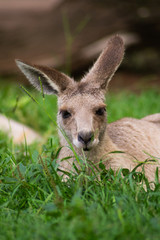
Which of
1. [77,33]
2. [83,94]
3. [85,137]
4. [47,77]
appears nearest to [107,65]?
[83,94]

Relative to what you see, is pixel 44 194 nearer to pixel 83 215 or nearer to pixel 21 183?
pixel 21 183

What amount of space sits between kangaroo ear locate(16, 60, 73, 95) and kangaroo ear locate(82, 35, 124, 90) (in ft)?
0.80

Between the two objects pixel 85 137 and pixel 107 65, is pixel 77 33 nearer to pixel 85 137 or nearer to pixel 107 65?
pixel 107 65

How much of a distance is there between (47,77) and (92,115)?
24.3 inches

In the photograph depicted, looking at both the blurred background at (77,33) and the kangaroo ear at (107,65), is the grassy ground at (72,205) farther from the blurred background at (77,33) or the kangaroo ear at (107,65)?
the blurred background at (77,33)

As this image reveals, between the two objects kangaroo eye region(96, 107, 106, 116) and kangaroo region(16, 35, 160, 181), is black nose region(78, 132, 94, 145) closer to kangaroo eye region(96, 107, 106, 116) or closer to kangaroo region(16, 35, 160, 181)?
kangaroo region(16, 35, 160, 181)

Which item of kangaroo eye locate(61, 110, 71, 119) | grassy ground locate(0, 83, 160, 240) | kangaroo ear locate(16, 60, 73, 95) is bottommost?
grassy ground locate(0, 83, 160, 240)

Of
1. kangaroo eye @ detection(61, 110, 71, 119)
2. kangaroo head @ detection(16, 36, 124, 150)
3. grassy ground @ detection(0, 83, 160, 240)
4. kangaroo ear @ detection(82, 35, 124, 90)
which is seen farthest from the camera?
kangaroo ear @ detection(82, 35, 124, 90)

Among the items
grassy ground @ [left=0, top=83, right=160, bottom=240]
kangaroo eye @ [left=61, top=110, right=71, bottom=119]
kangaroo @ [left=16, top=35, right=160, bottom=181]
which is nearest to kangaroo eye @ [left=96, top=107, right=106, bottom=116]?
kangaroo @ [left=16, top=35, right=160, bottom=181]

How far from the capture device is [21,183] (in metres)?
3.19

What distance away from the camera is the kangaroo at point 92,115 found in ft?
11.6

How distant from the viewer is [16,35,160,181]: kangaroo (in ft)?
11.6

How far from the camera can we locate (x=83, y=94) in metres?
3.85

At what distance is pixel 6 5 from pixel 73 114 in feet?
28.4
